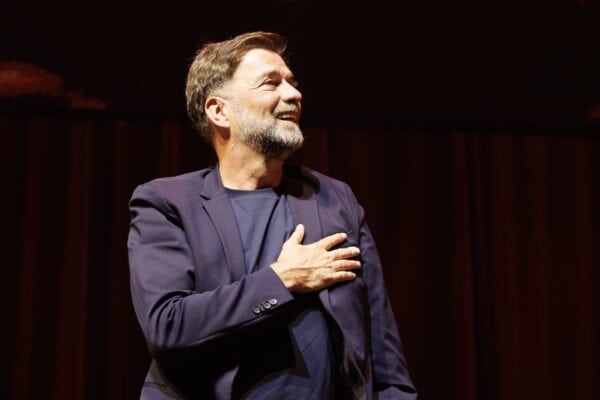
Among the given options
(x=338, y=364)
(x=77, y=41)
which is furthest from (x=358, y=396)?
(x=77, y=41)

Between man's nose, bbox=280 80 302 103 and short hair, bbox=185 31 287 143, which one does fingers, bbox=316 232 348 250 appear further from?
short hair, bbox=185 31 287 143

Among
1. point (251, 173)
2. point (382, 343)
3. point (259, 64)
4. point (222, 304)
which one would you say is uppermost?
point (259, 64)

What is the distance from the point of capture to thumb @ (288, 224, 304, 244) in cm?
139

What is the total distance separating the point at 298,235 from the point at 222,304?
0.23 meters

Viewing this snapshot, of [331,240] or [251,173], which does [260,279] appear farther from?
[251,173]

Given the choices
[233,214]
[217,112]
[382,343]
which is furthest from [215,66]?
[382,343]

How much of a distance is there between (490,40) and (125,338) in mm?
1796

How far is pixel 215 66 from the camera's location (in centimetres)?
166

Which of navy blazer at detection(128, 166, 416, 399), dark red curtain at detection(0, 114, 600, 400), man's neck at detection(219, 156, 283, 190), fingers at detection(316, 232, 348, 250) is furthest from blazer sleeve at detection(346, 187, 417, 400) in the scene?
dark red curtain at detection(0, 114, 600, 400)

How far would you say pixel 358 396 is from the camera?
1.34 metres

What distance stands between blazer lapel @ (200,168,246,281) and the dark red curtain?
1014 millimetres

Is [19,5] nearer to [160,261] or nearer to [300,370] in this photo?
[160,261]

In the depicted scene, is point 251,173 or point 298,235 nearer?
point 298,235

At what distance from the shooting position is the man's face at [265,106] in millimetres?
1543
